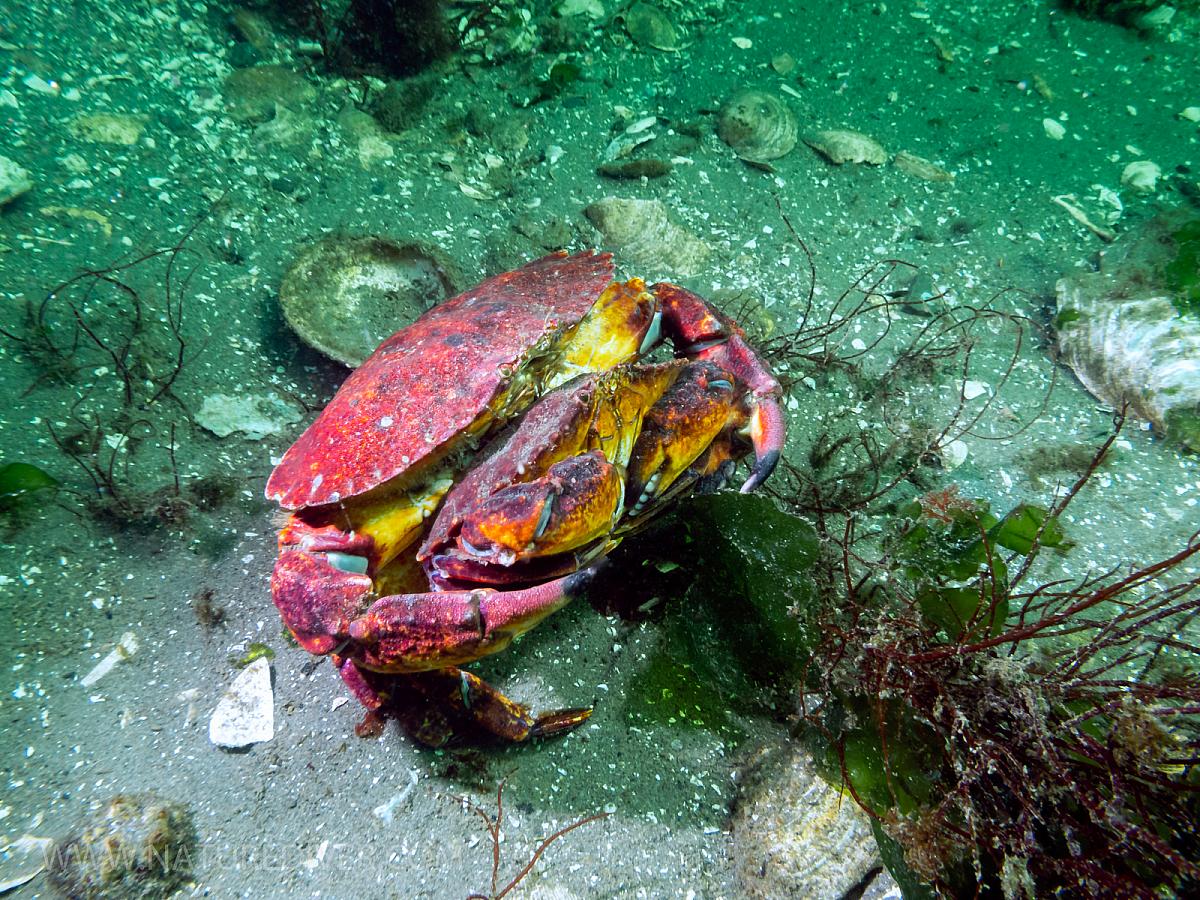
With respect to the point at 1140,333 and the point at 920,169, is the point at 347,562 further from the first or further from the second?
the point at 920,169

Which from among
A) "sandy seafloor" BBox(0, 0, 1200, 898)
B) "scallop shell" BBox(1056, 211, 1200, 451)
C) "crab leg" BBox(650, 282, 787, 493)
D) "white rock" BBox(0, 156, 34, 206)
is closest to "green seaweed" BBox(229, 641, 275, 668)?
"sandy seafloor" BBox(0, 0, 1200, 898)

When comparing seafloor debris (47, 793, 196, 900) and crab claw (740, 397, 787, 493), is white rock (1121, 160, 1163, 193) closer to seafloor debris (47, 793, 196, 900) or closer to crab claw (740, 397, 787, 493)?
crab claw (740, 397, 787, 493)

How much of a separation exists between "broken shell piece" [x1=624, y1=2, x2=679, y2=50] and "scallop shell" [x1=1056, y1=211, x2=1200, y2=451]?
4512mm

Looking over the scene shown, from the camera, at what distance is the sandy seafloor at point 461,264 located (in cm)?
217

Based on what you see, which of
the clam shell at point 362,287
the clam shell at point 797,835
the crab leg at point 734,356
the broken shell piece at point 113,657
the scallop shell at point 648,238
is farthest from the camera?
the scallop shell at point 648,238

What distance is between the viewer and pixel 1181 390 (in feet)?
11.1

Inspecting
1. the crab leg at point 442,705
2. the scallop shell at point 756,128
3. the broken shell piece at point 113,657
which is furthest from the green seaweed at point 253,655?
the scallop shell at point 756,128

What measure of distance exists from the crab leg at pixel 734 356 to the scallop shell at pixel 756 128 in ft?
9.32

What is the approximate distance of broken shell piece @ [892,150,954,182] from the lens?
5207 millimetres

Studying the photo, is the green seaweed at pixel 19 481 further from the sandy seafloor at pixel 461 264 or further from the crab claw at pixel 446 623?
the crab claw at pixel 446 623

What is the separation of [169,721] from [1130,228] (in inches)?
292

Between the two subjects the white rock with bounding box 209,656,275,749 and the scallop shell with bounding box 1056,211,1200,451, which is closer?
the white rock with bounding box 209,656,275,749

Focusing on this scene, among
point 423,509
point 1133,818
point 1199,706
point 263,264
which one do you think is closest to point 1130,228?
point 1199,706

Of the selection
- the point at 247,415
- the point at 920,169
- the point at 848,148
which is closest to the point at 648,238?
the point at 848,148
